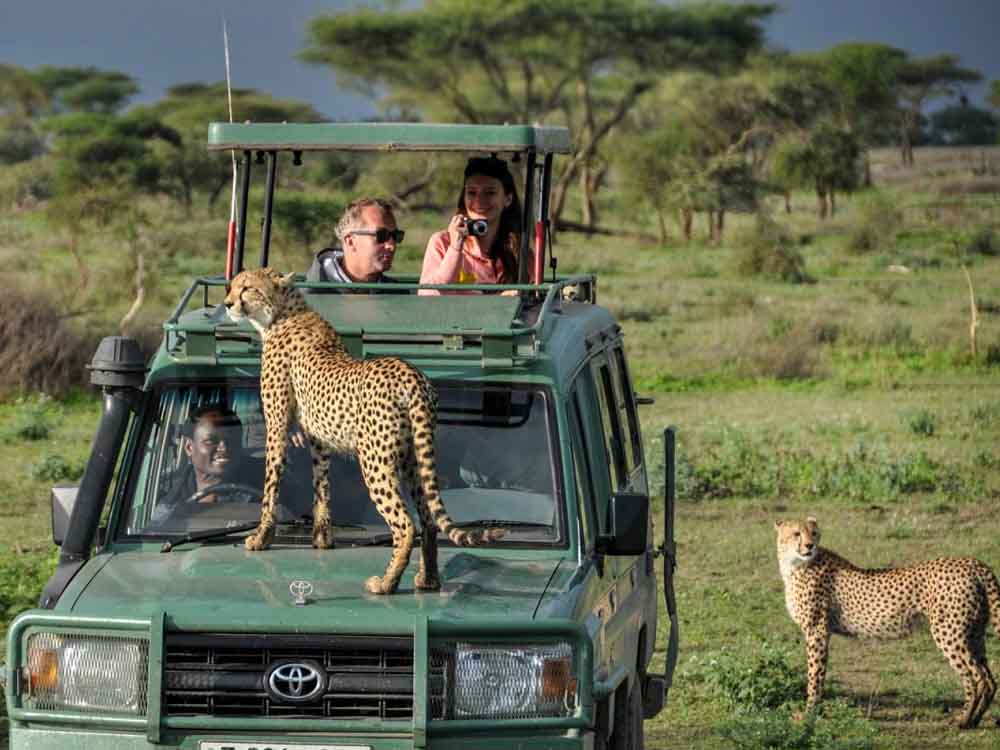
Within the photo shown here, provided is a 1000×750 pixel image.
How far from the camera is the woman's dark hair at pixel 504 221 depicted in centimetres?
639

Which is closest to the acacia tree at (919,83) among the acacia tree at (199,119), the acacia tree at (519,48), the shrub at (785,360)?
the acacia tree at (519,48)

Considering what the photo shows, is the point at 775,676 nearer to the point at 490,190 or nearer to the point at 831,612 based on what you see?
the point at 831,612

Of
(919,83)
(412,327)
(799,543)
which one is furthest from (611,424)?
(919,83)

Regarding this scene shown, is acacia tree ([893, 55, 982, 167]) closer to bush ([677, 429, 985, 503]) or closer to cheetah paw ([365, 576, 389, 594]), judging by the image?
bush ([677, 429, 985, 503])

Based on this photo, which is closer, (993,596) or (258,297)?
(258,297)

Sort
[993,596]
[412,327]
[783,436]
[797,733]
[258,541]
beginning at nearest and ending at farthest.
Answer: [258,541] → [412,327] → [797,733] → [993,596] → [783,436]

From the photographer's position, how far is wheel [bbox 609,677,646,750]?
5.14 metres

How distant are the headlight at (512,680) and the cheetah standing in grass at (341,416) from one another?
0.30 m

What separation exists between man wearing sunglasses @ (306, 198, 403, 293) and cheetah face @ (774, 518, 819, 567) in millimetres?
2359

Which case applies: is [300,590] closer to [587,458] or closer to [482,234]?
[587,458]

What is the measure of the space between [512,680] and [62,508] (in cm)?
130

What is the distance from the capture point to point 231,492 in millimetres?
5055

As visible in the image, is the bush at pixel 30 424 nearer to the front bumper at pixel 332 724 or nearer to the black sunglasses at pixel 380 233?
the black sunglasses at pixel 380 233

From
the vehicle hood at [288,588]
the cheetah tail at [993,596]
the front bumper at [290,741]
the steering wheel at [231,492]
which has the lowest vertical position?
the cheetah tail at [993,596]
